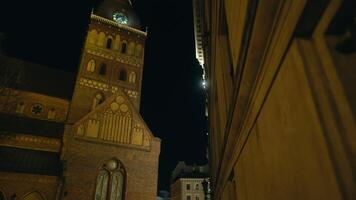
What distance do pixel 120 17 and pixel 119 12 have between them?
0.67 meters

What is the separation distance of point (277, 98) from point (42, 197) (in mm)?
16794

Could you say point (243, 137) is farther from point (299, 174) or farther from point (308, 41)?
point (308, 41)

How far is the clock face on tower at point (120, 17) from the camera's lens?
90.3 ft

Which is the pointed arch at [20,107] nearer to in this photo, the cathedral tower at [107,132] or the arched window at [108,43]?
the cathedral tower at [107,132]

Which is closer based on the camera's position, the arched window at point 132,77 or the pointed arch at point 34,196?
the pointed arch at point 34,196

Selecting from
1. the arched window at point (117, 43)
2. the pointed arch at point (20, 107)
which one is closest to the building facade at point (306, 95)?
the pointed arch at point (20, 107)

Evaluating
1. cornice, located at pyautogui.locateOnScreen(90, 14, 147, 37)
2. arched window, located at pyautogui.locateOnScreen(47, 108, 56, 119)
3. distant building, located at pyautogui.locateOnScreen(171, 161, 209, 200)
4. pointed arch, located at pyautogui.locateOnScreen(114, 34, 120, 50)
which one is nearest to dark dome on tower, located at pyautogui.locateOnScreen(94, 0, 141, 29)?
cornice, located at pyautogui.locateOnScreen(90, 14, 147, 37)

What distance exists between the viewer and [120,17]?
28.0 m

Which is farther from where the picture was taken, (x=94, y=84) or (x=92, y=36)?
(x=92, y=36)

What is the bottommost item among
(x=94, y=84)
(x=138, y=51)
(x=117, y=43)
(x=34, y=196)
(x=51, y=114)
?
(x=34, y=196)

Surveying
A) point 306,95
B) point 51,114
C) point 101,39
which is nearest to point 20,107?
point 51,114

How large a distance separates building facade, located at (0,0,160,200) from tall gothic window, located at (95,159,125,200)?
31 mm

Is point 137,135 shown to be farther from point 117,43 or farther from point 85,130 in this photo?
point 117,43

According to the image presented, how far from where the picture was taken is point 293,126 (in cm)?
133
